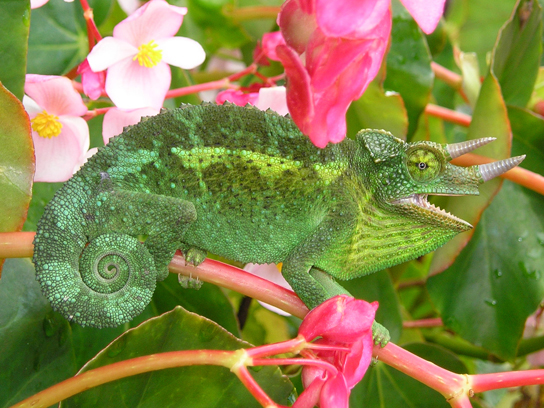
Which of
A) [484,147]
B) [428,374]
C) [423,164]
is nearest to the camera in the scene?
[428,374]

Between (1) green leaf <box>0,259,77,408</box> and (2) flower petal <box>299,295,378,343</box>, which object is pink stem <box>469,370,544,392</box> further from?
(1) green leaf <box>0,259,77,408</box>

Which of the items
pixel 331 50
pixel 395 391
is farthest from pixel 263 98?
pixel 395 391

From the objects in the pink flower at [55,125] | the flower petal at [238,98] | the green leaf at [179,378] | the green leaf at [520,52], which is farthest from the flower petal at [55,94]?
the green leaf at [520,52]

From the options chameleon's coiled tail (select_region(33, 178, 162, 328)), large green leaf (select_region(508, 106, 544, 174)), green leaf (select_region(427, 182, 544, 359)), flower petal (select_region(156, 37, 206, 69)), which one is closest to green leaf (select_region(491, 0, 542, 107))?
large green leaf (select_region(508, 106, 544, 174))

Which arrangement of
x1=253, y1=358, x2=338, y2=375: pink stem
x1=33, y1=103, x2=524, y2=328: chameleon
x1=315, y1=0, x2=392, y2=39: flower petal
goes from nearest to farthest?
x1=315, y1=0, x2=392, y2=39: flower petal < x1=253, y1=358, x2=338, y2=375: pink stem < x1=33, y1=103, x2=524, y2=328: chameleon

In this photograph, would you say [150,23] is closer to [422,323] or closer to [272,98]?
[272,98]

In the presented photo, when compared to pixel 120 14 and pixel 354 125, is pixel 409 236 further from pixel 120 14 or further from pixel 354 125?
pixel 120 14
